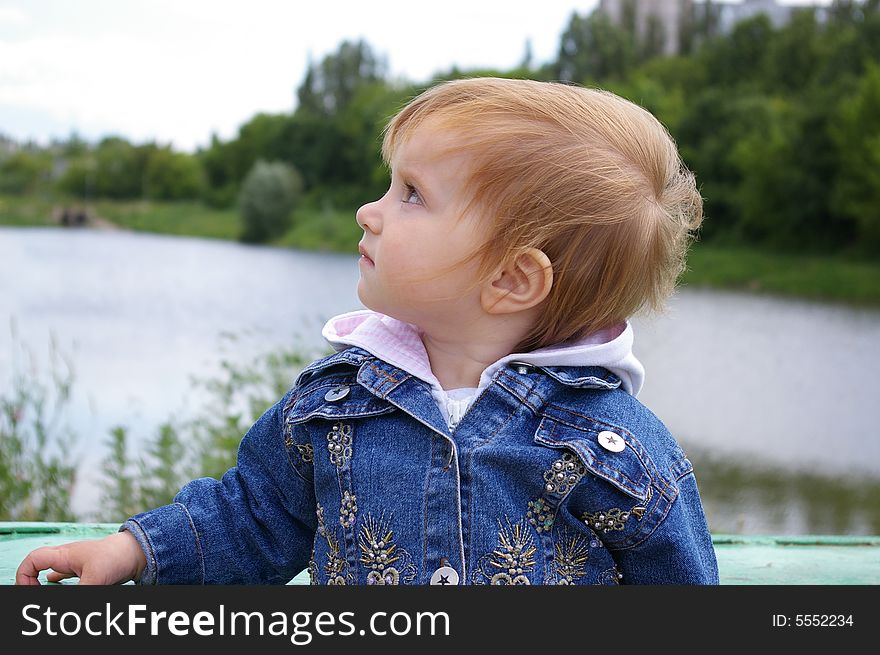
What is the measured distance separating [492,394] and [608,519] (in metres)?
0.20

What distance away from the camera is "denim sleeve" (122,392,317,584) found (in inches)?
47.3

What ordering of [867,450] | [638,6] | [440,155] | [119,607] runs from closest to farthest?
[119,607], [440,155], [867,450], [638,6]

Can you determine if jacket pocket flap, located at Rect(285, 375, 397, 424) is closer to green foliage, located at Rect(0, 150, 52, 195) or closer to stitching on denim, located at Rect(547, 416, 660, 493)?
stitching on denim, located at Rect(547, 416, 660, 493)

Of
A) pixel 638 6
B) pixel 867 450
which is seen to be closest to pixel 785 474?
pixel 867 450

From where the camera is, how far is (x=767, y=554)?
1.67m

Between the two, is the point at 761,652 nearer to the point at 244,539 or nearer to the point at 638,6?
the point at 244,539

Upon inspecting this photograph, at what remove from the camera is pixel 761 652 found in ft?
3.59

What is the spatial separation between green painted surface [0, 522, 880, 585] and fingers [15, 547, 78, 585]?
0.25 metres

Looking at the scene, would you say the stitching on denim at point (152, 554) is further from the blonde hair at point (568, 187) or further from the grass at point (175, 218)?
the grass at point (175, 218)

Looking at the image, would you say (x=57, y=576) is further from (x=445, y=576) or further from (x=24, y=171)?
(x=24, y=171)

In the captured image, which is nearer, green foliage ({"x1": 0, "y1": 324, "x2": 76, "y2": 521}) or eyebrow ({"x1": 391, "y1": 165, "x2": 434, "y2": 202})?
eyebrow ({"x1": 391, "y1": 165, "x2": 434, "y2": 202})

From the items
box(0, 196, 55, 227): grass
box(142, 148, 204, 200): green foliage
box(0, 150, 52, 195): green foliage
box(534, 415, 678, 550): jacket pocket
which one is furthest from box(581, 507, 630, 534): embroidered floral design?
box(142, 148, 204, 200): green foliage

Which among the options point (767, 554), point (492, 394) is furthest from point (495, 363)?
point (767, 554)

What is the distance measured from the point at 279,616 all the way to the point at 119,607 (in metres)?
0.17
